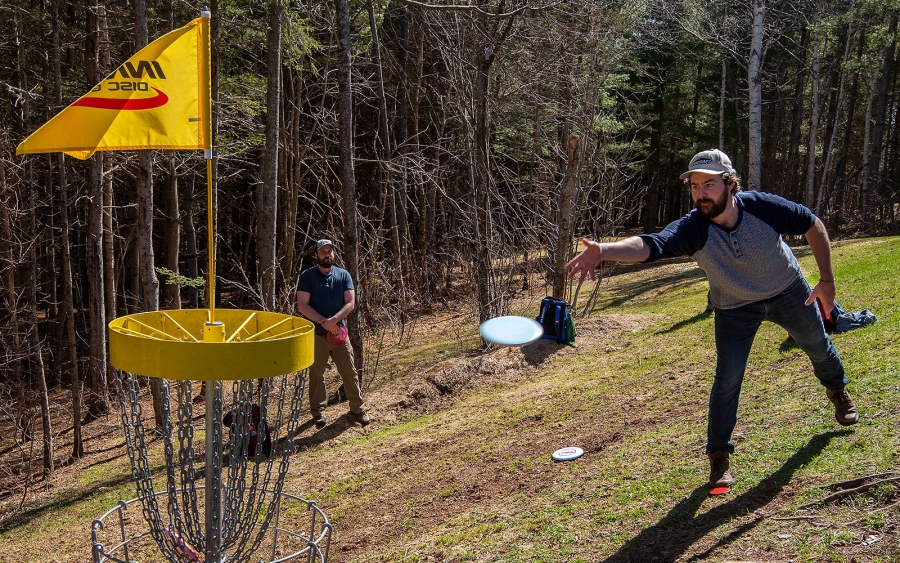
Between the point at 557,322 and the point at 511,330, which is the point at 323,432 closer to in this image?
the point at 511,330

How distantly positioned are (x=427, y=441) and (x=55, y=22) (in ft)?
31.6

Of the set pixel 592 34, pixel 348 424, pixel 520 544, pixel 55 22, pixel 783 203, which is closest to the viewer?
pixel 783 203

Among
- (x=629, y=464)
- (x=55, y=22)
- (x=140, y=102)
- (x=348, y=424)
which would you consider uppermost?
(x=55, y=22)

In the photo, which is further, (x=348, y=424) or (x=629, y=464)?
(x=348, y=424)

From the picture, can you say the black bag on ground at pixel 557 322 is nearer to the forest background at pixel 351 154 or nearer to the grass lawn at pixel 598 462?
the grass lawn at pixel 598 462

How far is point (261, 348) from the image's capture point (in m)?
3.67

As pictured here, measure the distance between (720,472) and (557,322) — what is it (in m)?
6.29

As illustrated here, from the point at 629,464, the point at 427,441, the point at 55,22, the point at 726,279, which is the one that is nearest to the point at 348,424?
the point at 427,441

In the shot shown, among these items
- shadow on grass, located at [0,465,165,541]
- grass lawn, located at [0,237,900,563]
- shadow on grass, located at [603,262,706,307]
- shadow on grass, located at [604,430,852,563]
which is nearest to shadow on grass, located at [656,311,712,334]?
grass lawn, located at [0,237,900,563]

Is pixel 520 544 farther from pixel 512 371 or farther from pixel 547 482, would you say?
pixel 512 371

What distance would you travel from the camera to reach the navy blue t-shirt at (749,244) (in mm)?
4113

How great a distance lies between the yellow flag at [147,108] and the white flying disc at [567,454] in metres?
3.53

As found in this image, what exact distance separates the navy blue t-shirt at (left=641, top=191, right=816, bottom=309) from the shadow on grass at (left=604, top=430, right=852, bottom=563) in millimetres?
1069

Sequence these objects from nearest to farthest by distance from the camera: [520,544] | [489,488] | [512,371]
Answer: [520,544]
[489,488]
[512,371]
